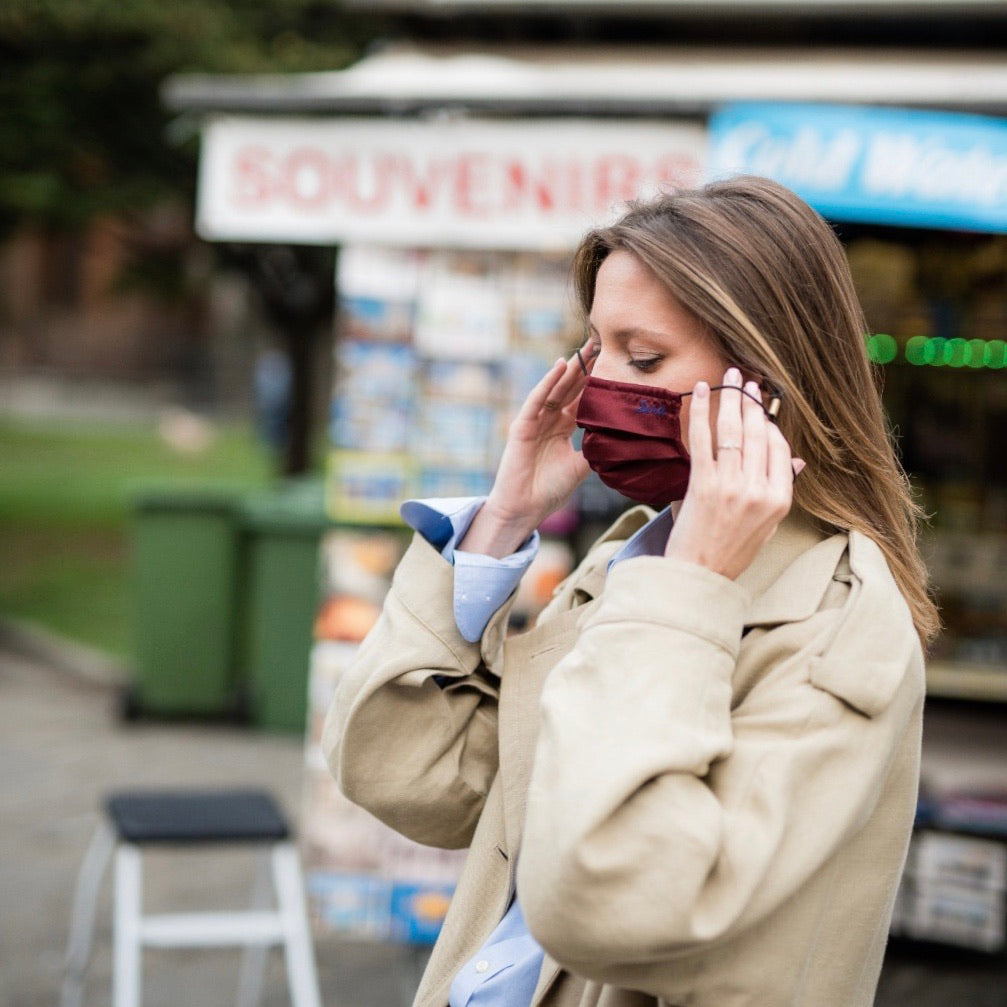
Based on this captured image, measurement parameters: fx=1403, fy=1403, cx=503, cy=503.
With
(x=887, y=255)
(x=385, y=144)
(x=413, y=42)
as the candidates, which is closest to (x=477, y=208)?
(x=385, y=144)

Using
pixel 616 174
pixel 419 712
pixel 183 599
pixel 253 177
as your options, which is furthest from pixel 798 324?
pixel 183 599

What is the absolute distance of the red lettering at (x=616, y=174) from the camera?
4.54 meters

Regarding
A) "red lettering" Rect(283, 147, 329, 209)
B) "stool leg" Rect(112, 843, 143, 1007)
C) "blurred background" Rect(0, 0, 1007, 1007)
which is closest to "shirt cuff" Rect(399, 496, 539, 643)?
"blurred background" Rect(0, 0, 1007, 1007)

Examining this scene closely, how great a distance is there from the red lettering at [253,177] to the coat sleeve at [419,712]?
9.68ft

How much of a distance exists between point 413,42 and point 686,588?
23.5ft

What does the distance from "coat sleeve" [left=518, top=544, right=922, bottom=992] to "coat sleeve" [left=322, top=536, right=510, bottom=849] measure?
0.43 m

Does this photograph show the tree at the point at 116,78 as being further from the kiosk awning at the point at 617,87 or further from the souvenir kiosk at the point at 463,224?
the souvenir kiosk at the point at 463,224

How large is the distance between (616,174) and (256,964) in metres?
2.88

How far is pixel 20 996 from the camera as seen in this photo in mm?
4629

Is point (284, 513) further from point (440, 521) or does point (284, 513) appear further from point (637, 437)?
point (637, 437)

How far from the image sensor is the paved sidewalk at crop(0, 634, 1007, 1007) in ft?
15.9

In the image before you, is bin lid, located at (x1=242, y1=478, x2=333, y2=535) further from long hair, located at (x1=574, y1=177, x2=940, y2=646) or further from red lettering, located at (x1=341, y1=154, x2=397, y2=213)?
long hair, located at (x1=574, y1=177, x2=940, y2=646)

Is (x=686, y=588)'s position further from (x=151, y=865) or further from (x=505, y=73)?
(x=151, y=865)

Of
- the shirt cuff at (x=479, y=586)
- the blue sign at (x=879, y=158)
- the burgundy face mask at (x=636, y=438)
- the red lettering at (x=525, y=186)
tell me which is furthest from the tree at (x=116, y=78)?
the burgundy face mask at (x=636, y=438)
